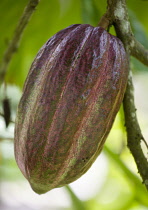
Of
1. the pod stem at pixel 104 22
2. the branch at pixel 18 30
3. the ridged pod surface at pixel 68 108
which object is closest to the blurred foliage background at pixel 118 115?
the branch at pixel 18 30

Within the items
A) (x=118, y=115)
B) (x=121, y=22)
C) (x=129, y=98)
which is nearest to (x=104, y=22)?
(x=121, y=22)

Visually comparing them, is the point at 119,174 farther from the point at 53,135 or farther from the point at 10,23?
the point at 53,135

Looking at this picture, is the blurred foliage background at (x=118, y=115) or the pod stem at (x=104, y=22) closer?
the pod stem at (x=104, y=22)

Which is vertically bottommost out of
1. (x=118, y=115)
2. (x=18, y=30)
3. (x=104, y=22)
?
→ (x=118, y=115)

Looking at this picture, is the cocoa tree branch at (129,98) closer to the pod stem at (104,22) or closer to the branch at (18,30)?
the pod stem at (104,22)

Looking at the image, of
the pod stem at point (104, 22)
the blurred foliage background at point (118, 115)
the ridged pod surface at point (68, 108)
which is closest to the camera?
the ridged pod surface at point (68, 108)

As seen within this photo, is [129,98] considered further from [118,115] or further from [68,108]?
[118,115]
